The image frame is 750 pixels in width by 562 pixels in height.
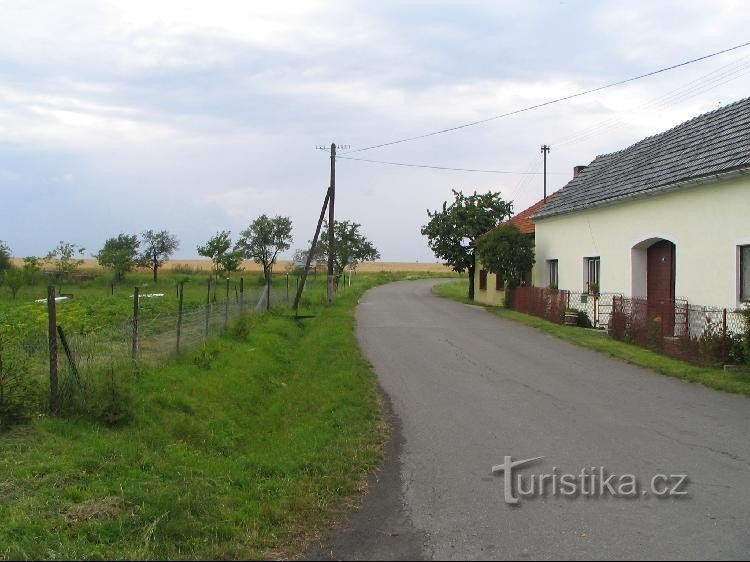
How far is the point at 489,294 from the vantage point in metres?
36.0

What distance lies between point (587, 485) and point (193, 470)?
12.3 ft

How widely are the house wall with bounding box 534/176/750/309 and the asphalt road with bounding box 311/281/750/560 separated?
3.66 meters

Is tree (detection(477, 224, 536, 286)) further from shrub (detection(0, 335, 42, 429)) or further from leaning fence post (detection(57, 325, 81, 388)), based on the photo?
shrub (detection(0, 335, 42, 429))

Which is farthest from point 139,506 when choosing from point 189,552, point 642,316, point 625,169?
point 625,169

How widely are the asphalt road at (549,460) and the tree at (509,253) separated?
14.8 metres

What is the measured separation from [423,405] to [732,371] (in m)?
6.15

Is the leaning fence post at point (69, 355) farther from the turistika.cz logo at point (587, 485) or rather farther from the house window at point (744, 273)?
the house window at point (744, 273)

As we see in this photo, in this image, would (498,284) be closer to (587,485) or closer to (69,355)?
(69,355)

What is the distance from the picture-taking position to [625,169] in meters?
21.6

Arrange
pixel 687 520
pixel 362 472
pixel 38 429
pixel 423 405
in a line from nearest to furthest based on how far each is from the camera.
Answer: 1. pixel 687 520
2. pixel 362 472
3. pixel 38 429
4. pixel 423 405

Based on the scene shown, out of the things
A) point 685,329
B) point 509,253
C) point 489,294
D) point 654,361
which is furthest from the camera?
point 489,294

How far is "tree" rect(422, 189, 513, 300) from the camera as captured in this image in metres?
38.2

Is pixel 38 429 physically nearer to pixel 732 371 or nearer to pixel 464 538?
pixel 464 538

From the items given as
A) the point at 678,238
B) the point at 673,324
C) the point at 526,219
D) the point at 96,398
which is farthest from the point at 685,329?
the point at 526,219
